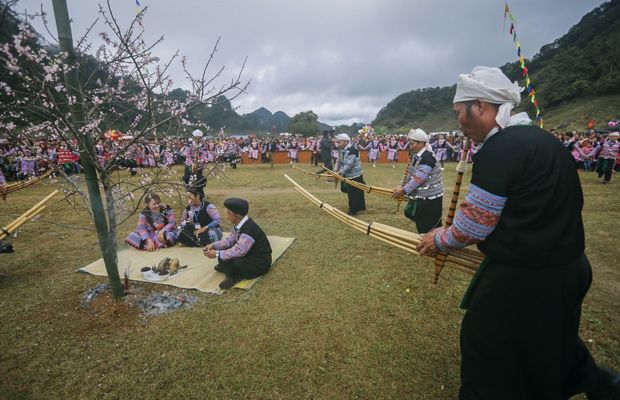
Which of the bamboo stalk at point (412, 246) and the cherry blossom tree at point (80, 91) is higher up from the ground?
the cherry blossom tree at point (80, 91)

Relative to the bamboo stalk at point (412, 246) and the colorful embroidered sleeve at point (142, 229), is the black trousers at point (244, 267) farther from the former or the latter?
the colorful embroidered sleeve at point (142, 229)

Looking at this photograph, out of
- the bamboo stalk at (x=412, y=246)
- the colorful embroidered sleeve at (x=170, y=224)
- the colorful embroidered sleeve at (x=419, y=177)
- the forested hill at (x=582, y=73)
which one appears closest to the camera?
the bamboo stalk at (x=412, y=246)

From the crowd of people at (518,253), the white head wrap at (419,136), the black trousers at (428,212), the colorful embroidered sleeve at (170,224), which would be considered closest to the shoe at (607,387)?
the crowd of people at (518,253)

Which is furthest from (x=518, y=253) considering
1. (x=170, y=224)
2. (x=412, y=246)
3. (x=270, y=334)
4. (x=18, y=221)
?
(x=170, y=224)

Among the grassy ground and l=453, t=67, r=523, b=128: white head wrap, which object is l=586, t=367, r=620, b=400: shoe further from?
l=453, t=67, r=523, b=128: white head wrap

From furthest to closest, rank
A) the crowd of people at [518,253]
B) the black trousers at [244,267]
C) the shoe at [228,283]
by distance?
the black trousers at [244,267] → the shoe at [228,283] → the crowd of people at [518,253]

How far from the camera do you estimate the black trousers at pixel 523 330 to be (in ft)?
5.72

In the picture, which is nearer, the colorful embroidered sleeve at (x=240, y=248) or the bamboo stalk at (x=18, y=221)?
the bamboo stalk at (x=18, y=221)

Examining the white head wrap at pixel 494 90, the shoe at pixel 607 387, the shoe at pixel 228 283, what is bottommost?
the shoe at pixel 228 283

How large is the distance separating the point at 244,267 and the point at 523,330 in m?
3.54

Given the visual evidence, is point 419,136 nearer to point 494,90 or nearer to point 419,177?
point 419,177

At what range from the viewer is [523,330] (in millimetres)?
1789

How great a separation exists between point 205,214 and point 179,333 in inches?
115

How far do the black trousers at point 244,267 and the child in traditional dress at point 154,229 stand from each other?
86.5 inches
